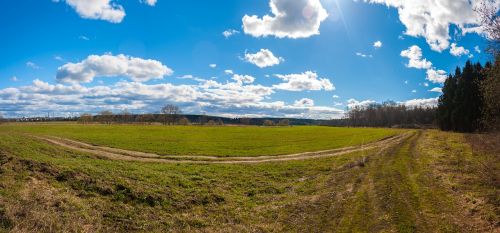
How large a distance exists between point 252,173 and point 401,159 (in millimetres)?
14968

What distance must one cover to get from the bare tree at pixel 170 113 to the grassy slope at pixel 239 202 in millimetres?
172052

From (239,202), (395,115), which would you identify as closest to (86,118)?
(395,115)

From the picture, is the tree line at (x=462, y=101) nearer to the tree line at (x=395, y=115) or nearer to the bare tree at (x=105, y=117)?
the tree line at (x=395, y=115)

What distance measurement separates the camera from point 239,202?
16.4 meters

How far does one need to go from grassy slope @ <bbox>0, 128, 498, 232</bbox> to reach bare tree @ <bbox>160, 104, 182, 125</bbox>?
172 m

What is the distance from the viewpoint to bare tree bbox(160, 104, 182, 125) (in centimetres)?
18862

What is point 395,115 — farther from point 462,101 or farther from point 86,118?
point 86,118

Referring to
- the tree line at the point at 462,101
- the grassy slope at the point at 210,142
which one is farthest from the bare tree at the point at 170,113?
the tree line at the point at 462,101

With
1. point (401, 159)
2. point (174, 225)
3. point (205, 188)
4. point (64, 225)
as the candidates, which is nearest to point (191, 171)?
point (205, 188)

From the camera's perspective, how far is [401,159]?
98.3 ft

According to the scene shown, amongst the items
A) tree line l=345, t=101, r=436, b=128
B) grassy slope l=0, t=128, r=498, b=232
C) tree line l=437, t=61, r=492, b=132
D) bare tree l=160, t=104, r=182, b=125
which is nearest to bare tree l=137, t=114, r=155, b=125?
bare tree l=160, t=104, r=182, b=125

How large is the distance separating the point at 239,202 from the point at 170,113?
181166mm

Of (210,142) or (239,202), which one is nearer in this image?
(239,202)

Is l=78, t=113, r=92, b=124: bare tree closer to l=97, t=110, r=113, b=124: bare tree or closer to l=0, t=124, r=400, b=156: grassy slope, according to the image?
l=97, t=110, r=113, b=124: bare tree
